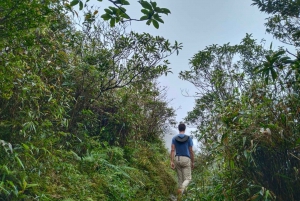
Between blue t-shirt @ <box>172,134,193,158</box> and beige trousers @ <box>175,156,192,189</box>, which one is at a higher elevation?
blue t-shirt @ <box>172,134,193,158</box>

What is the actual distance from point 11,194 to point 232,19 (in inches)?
442

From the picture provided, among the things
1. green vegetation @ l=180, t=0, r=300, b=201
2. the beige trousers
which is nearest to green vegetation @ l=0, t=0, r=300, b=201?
green vegetation @ l=180, t=0, r=300, b=201

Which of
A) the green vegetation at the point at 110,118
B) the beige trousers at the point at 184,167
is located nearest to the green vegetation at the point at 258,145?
the green vegetation at the point at 110,118

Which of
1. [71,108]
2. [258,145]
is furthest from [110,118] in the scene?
[258,145]

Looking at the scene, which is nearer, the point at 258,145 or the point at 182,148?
the point at 258,145

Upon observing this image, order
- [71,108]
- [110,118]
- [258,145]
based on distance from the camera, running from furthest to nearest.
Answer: [110,118] → [71,108] → [258,145]

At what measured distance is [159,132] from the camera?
11.4 meters

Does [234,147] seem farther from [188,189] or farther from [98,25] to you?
[98,25]

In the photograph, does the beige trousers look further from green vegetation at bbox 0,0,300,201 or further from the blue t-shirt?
green vegetation at bbox 0,0,300,201

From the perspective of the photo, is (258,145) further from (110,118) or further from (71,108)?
(110,118)

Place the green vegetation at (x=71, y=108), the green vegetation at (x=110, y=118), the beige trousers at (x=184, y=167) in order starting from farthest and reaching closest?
the beige trousers at (x=184, y=167), the green vegetation at (x=71, y=108), the green vegetation at (x=110, y=118)

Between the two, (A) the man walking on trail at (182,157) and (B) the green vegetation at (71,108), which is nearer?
(B) the green vegetation at (71,108)

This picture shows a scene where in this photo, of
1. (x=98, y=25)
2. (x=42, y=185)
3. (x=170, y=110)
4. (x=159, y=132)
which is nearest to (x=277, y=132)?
(x=42, y=185)

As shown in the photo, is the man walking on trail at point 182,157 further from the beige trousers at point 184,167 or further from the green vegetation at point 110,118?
the green vegetation at point 110,118
